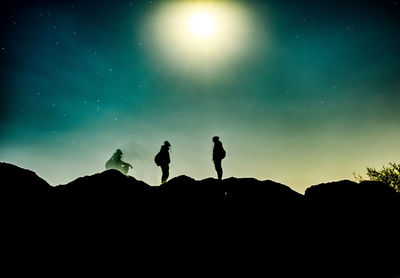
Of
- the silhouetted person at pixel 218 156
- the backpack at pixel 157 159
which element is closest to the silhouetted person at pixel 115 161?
the backpack at pixel 157 159

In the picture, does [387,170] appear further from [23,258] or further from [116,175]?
[23,258]

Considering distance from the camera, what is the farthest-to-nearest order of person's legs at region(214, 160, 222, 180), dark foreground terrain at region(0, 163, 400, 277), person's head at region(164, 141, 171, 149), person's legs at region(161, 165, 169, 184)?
1. person's head at region(164, 141, 171, 149)
2. person's legs at region(161, 165, 169, 184)
3. person's legs at region(214, 160, 222, 180)
4. dark foreground terrain at region(0, 163, 400, 277)

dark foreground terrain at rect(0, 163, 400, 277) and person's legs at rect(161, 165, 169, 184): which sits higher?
person's legs at rect(161, 165, 169, 184)

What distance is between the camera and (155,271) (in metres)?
7.66

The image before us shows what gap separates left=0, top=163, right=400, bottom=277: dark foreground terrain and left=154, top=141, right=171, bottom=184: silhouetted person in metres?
2.07

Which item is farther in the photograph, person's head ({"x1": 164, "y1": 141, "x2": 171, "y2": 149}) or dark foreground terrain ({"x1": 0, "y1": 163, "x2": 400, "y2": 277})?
person's head ({"x1": 164, "y1": 141, "x2": 171, "y2": 149})

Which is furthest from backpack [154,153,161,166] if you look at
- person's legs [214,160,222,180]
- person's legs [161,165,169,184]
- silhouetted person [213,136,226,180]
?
person's legs [214,160,222,180]

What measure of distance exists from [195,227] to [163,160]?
16.7 ft

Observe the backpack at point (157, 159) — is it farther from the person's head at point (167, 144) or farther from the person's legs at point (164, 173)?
the person's head at point (167, 144)

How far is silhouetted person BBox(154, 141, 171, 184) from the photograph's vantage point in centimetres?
1307

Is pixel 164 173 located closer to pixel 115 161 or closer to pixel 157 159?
pixel 157 159

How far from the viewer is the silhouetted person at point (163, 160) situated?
13.1 meters

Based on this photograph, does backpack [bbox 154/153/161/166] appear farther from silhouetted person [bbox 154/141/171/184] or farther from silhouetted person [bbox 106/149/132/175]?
silhouetted person [bbox 106/149/132/175]

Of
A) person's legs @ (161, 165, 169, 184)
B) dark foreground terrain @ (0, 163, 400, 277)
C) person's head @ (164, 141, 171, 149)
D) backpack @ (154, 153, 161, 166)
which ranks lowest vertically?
dark foreground terrain @ (0, 163, 400, 277)
